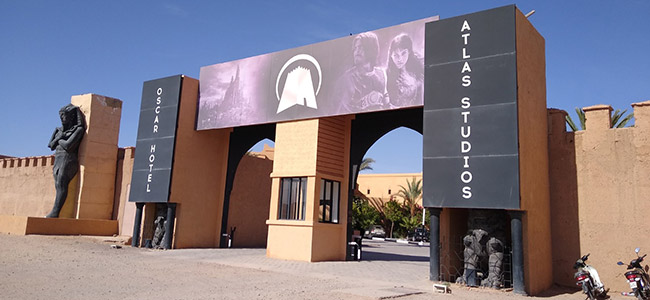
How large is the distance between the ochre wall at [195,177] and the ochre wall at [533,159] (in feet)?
40.9

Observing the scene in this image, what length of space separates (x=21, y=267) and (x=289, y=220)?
7.46m

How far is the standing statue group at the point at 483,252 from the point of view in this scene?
11.6 meters

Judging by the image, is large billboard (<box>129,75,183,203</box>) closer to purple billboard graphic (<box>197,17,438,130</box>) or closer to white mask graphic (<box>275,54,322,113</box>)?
purple billboard graphic (<box>197,17,438,130</box>)

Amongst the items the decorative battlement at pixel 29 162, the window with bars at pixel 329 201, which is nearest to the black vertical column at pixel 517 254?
the window with bars at pixel 329 201

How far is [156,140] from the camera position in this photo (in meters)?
19.9

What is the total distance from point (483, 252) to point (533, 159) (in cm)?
249

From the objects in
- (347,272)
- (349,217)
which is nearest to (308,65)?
(349,217)

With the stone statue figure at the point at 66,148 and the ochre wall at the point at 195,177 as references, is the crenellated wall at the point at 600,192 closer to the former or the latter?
the ochre wall at the point at 195,177

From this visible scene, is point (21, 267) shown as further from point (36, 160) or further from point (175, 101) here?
point (36, 160)

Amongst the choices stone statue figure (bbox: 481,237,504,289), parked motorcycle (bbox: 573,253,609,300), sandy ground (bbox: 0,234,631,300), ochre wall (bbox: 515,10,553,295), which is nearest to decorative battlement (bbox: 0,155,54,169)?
sandy ground (bbox: 0,234,631,300)

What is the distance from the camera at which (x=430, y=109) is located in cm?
1263

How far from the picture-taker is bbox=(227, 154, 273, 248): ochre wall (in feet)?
72.6

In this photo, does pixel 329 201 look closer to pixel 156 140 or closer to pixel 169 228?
pixel 169 228

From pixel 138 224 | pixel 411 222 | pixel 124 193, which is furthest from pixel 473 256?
pixel 411 222
